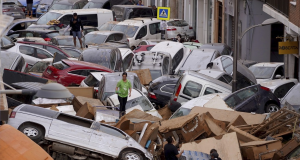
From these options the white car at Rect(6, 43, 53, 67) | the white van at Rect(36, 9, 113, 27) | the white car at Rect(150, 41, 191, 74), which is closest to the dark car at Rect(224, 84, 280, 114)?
the white car at Rect(150, 41, 191, 74)

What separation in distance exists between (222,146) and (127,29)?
19239 mm

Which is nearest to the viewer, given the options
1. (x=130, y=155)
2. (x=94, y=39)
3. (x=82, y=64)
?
(x=130, y=155)

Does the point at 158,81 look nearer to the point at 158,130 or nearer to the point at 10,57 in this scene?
the point at 10,57

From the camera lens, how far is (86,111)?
14.6 m

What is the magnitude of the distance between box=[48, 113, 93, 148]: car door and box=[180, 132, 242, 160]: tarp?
2.14 metres

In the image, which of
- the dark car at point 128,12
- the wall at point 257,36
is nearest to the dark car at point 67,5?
the dark car at point 128,12

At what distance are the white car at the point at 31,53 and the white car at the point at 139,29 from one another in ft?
24.0

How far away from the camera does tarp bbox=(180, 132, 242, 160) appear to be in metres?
12.3

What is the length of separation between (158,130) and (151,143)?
0.64 m

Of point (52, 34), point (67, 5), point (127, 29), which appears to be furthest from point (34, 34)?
point (67, 5)

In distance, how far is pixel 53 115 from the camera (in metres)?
11.9

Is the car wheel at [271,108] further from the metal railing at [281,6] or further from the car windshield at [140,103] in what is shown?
the metal railing at [281,6]

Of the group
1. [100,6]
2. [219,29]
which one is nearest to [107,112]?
[219,29]

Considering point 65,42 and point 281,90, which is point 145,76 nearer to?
point 281,90
